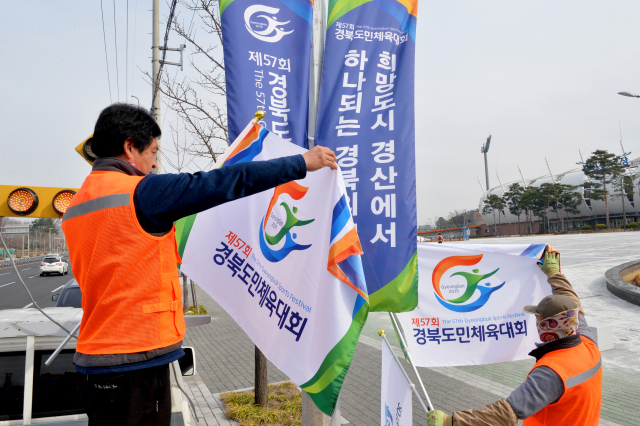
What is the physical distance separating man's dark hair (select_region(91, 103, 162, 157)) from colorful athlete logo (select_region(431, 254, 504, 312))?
2921 mm

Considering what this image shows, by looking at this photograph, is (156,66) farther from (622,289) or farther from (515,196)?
(515,196)

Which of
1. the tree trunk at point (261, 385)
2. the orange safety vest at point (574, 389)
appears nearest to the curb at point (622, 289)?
the tree trunk at point (261, 385)

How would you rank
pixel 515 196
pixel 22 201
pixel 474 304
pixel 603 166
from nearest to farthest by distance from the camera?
1. pixel 22 201
2. pixel 474 304
3. pixel 603 166
4. pixel 515 196

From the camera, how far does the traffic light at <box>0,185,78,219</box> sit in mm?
3586

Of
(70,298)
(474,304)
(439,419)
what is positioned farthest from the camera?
(70,298)

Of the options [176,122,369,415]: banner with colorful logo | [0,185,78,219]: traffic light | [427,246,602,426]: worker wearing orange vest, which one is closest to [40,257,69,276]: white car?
[0,185,78,219]: traffic light

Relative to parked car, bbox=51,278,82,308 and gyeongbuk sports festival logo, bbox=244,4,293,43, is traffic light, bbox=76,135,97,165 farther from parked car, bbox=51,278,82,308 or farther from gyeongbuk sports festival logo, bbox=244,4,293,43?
parked car, bbox=51,278,82,308

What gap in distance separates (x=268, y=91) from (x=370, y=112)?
856 millimetres

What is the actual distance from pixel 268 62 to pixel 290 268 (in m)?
1.84

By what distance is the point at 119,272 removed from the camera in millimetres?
1462

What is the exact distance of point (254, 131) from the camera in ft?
8.71

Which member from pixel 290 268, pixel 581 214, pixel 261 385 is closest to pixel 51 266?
pixel 261 385

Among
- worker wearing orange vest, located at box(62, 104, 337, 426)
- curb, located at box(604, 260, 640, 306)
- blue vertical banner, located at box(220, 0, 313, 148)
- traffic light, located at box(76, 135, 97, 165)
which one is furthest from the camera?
curb, located at box(604, 260, 640, 306)

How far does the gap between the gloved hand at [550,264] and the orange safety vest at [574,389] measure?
120 cm
